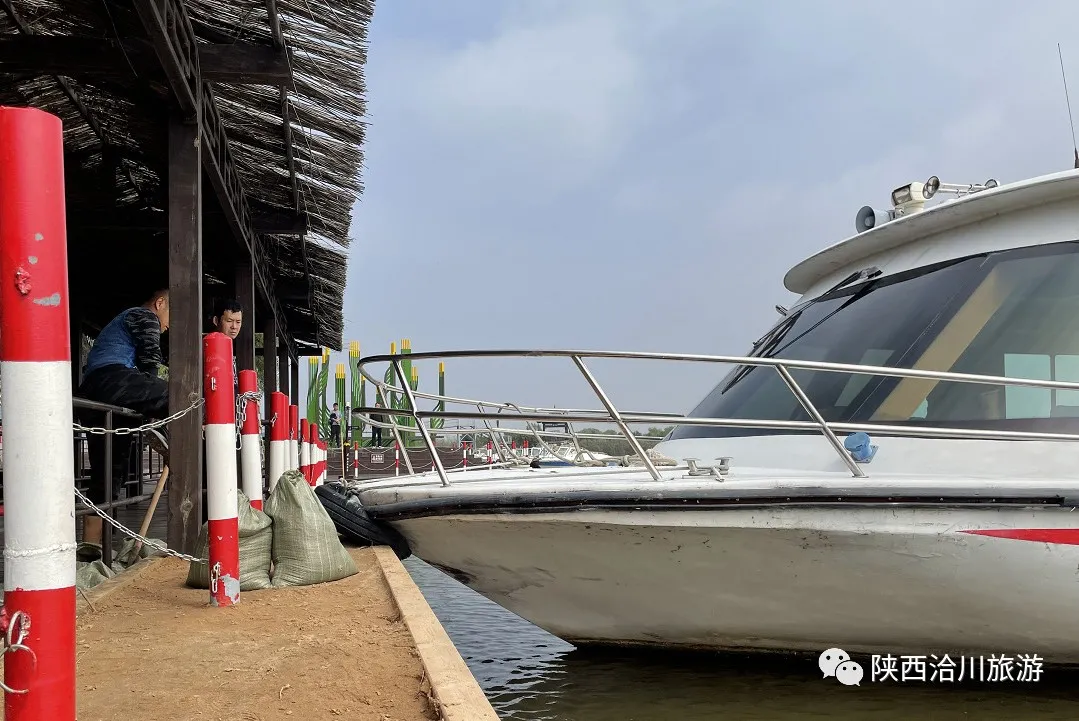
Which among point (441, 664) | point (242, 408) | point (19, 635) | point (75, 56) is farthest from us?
point (75, 56)

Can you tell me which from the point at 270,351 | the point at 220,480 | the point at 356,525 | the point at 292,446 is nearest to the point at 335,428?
the point at 270,351

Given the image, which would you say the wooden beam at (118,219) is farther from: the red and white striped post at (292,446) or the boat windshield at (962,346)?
the boat windshield at (962,346)

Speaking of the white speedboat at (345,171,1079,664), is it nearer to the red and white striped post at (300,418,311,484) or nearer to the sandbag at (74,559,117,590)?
the sandbag at (74,559,117,590)

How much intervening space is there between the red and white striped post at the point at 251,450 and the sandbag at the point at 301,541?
77 cm

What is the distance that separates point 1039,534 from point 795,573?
3.06ft

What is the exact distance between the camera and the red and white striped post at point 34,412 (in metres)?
1.64

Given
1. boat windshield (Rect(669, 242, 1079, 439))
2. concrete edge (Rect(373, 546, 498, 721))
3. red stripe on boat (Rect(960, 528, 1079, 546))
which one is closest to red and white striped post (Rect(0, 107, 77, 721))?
concrete edge (Rect(373, 546, 498, 721))

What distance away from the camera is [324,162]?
368 inches

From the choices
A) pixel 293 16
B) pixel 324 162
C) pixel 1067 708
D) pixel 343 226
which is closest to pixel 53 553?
pixel 1067 708

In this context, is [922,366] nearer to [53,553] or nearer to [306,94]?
[53,553]

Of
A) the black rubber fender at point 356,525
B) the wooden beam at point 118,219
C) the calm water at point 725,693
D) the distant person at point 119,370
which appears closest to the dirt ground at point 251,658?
the calm water at point 725,693

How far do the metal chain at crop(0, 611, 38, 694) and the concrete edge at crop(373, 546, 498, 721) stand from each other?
0.96 metres

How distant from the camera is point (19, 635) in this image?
1665 millimetres

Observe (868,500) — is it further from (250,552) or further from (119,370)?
(119,370)
